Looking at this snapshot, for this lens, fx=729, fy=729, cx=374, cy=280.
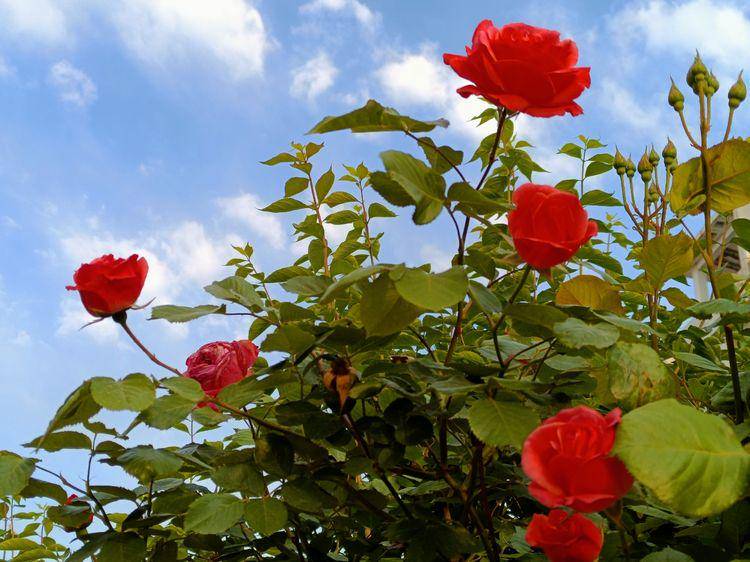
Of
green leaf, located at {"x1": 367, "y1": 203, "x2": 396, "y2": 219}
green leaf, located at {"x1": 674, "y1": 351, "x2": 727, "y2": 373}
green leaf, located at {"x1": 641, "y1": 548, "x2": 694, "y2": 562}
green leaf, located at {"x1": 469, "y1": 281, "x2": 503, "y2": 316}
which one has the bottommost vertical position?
green leaf, located at {"x1": 641, "y1": 548, "x2": 694, "y2": 562}

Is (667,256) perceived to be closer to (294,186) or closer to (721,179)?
(721,179)

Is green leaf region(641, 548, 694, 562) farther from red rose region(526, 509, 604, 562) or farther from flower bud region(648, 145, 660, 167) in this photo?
flower bud region(648, 145, 660, 167)

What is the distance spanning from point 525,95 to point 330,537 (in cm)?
83

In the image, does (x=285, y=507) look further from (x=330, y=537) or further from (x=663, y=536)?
(x=663, y=536)

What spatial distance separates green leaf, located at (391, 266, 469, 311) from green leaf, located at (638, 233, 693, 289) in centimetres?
45

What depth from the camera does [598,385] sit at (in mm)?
1021

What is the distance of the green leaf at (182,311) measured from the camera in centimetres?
102

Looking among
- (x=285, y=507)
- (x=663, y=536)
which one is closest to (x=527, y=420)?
(x=285, y=507)

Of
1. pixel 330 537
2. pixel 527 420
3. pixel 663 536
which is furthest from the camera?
pixel 330 537

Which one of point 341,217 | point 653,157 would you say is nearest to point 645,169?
point 653,157

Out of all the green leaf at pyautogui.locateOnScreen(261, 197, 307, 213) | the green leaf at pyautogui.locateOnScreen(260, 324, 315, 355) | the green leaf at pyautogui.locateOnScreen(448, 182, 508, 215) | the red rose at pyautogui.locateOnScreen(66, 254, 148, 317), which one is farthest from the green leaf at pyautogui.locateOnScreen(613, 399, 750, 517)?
the green leaf at pyautogui.locateOnScreen(261, 197, 307, 213)

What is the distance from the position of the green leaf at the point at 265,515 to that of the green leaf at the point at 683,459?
531 mm

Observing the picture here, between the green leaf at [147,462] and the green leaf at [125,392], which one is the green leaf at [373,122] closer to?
the green leaf at [125,392]

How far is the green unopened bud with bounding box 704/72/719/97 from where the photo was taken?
48.6 inches
